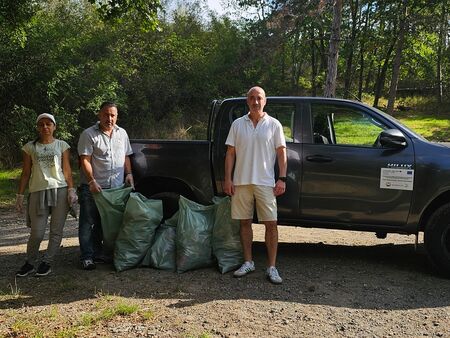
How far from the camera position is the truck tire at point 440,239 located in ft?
15.9

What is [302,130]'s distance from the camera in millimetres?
5293

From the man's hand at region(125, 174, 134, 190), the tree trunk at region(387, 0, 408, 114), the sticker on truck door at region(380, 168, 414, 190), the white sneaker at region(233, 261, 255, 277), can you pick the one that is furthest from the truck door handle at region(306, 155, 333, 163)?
the tree trunk at region(387, 0, 408, 114)

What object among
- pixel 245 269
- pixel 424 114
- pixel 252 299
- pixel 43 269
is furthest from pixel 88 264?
pixel 424 114

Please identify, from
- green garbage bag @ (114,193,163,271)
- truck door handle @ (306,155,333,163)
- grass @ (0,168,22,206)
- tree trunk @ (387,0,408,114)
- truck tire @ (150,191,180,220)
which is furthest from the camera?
tree trunk @ (387,0,408,114)

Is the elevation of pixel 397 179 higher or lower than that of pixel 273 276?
higher

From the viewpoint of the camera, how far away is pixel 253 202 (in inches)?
186

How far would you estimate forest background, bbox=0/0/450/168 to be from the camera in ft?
42.8

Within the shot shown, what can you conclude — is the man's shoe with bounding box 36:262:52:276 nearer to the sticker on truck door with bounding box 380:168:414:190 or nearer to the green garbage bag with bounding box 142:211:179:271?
the green garbage bag with bounding box 142:211:179:271

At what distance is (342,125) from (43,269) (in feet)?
11.7

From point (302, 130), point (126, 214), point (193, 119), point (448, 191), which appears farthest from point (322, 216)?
point (193, 119)

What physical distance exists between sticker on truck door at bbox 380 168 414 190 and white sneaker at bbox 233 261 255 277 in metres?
1.60

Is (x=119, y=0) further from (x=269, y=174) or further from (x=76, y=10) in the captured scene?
(x=76, y=10)

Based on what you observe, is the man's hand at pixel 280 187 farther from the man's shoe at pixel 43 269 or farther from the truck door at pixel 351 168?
the man's shoe at pixel 43 269

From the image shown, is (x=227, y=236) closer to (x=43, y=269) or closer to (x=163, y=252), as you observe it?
(x=163, y=252)
